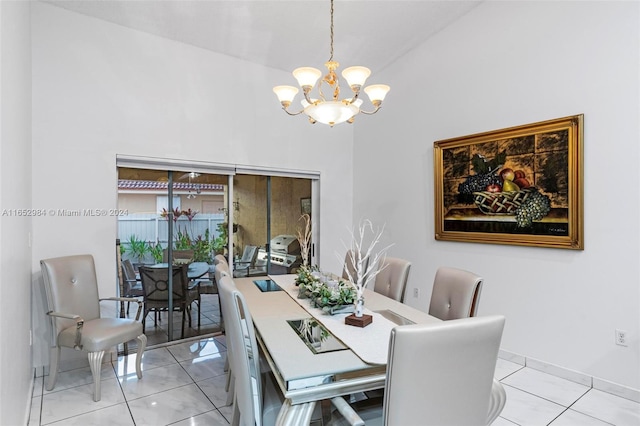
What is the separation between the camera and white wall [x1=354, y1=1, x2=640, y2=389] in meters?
2.51

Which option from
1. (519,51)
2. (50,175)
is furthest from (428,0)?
(50,175)

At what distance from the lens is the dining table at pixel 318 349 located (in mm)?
1394

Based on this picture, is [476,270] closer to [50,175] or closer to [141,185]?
[141,185]

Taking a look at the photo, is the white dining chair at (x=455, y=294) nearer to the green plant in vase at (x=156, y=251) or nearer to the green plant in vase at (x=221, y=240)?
the green plant in vase at (x=221, y=240)

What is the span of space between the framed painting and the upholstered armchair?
324 centimetres

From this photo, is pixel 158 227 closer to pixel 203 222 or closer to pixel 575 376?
pixel 203 222

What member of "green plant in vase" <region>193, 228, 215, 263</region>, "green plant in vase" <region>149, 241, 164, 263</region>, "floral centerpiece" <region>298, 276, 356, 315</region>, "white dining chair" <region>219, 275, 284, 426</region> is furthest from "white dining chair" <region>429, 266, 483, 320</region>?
"green plant in vase" <region>149, 241, 164, 263</region>

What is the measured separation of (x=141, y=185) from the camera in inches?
144

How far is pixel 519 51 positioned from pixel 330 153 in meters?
2.54

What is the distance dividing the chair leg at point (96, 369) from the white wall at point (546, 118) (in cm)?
324

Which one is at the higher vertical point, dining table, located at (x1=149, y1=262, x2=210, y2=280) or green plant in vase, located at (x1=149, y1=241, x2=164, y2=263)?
green plant in vase, located at (x1=149, y1=241, x2=164, y2=263)

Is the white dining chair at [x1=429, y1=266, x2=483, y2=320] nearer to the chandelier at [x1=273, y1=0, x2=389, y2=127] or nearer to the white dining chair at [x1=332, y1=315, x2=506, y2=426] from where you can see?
the white dining chair at [x1=332, y1=315, x2=506, y2=426]

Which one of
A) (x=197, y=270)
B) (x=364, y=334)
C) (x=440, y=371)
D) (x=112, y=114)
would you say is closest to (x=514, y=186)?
(x=364, y=334)

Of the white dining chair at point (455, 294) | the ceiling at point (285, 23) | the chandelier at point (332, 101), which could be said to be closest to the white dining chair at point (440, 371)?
the white dining chair at point (455, 294)
